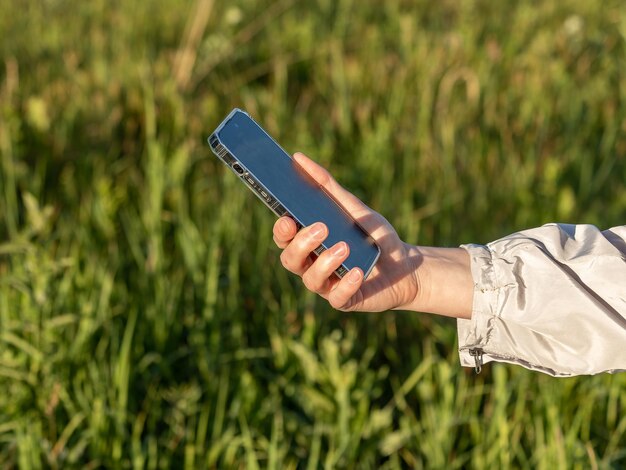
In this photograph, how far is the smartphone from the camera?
1.13 m

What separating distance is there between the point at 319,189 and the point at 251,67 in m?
2.40

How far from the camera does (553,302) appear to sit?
3.73 feet

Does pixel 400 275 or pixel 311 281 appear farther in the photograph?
pixel 400 275

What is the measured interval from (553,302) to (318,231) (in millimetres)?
353

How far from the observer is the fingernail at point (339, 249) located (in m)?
1.07

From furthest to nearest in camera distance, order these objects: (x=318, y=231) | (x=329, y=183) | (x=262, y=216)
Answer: (x=262, y=216) < (x=329, y=183) < (x=318, y=231)

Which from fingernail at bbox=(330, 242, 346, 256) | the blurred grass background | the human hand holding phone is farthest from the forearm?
the blurred grass background

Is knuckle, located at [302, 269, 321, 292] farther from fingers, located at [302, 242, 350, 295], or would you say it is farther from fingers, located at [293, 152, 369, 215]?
fingers, located at [293, 152, 369, 215]

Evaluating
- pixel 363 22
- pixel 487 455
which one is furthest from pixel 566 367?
pixel 363 22

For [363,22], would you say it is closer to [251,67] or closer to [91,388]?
[251,67]

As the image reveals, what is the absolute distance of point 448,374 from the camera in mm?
1648

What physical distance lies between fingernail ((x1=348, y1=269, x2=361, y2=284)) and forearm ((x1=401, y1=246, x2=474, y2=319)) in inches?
8.0

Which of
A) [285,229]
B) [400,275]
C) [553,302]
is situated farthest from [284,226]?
[553,302]

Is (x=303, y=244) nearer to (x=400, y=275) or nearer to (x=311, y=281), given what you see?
(x=311, y=281)
